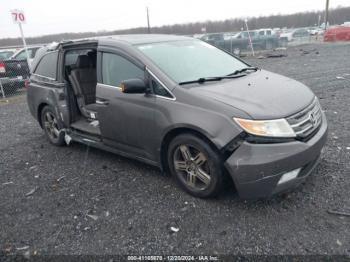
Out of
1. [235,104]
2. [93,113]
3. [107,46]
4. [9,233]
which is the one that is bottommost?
[9,233]

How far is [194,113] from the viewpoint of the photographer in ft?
10.1

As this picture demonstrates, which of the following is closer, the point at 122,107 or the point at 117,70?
the point at 122,107

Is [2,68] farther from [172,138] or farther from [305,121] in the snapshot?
[305,121]

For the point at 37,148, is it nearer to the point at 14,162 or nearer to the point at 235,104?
the point at 14,162

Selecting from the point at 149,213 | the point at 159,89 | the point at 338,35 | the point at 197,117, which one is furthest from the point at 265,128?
the point at 338,35

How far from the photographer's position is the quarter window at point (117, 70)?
147 inches

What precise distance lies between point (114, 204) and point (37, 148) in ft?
9.08

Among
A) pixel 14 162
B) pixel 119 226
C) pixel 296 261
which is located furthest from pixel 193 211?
pixel 14 162

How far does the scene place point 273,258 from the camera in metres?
2.46

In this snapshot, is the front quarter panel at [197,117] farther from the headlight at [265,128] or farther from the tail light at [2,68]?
the tail light at [2,68]

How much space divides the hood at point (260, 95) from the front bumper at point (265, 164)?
1.01 feet

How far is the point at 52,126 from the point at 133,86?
8.84 feet

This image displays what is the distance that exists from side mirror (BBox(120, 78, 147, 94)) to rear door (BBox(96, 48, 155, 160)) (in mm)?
118

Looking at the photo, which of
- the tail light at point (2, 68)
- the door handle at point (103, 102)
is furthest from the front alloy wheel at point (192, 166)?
the tail light at point (2, 68)
